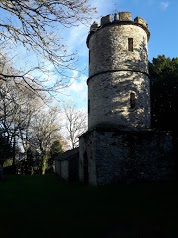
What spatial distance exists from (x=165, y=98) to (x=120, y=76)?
5541 mm

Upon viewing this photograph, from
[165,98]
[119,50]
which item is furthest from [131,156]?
[165,98]

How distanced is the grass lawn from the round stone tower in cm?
486

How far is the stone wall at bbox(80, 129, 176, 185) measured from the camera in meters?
13.1

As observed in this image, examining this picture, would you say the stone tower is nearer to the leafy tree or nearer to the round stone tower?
the round stone tower

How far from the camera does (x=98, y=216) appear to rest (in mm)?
7406

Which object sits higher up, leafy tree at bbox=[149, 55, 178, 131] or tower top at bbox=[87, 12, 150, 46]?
tower top at bbox=[87, 12, 150, 46]

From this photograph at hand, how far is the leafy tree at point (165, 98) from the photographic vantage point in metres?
18.0

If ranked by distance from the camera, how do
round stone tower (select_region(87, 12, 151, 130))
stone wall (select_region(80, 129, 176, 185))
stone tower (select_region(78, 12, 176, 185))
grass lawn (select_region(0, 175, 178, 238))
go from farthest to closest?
round stone tower (select_region(87, 12, 151, 130))
stone tower (select_region(78, 12, 176, 185))
stone wall (select_region(80, 129, 176, 185))
grass lawn (select_region(0, 175, 178, 238))

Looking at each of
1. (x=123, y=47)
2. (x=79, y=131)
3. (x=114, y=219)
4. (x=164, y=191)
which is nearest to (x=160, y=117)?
(x=123, y=47)

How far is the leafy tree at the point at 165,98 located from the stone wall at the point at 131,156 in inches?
167

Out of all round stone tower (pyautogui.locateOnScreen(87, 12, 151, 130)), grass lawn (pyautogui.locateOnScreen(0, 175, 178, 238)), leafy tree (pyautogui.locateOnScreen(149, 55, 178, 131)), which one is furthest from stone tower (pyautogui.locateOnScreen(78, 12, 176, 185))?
leafy tree (pyautogui.locateOnScreen(149, 55, 178, 131))

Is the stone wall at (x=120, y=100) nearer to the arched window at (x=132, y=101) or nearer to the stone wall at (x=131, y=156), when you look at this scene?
the arched window at (x=132, y=101)

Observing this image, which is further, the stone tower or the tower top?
the tower top

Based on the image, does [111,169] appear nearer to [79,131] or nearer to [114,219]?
[114,219]
